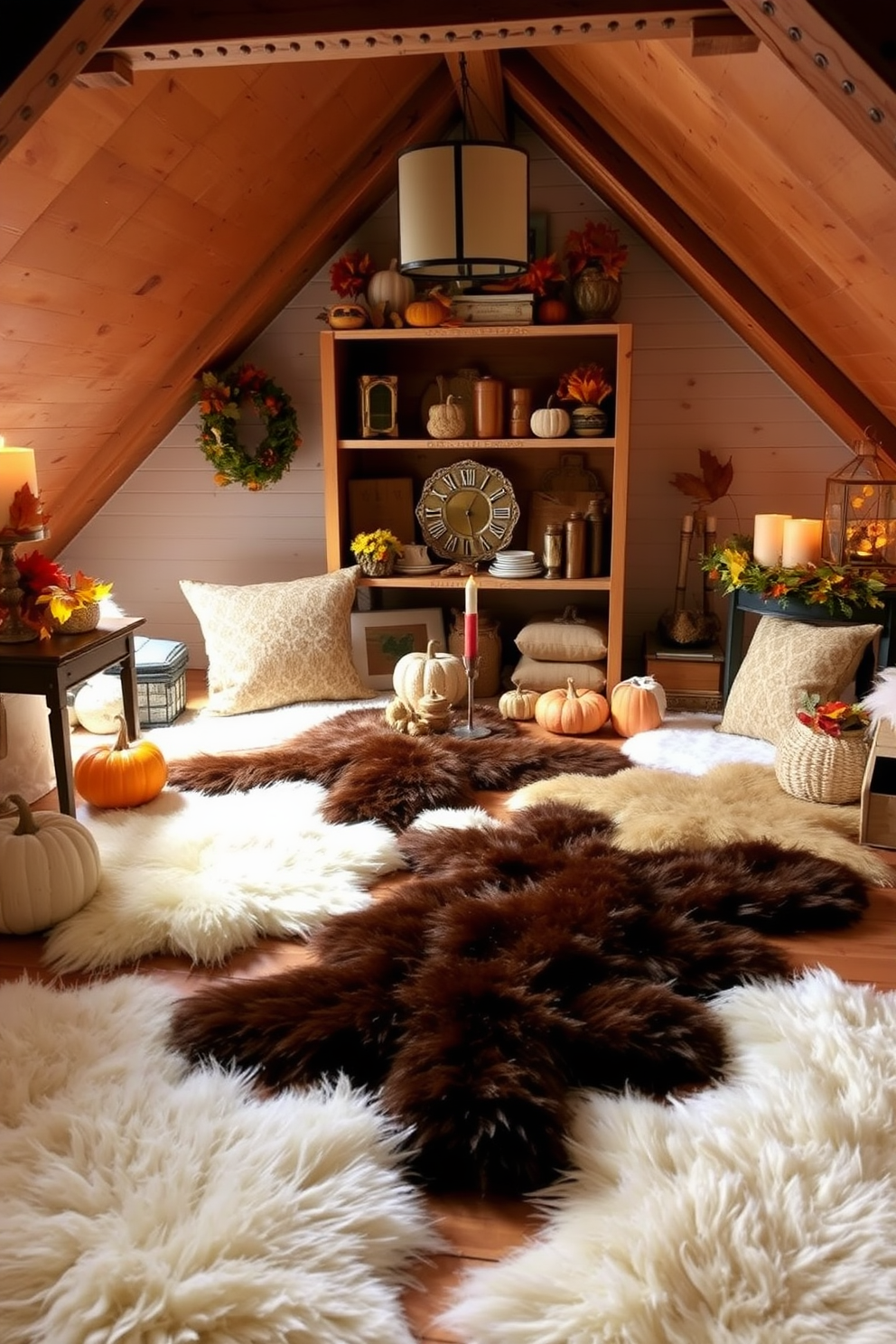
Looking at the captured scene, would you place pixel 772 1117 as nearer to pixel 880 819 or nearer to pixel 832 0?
pixel 880 819

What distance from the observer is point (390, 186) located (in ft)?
12.7

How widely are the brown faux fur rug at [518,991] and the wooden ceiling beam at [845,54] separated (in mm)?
1409

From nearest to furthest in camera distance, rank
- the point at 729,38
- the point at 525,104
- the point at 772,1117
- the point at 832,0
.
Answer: the point at 772,1117 < the point at 832,0 < the point at 729,38 < the point at 525,104

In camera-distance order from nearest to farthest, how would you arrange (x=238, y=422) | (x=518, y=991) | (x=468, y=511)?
(x=518, y=991) < (x=468, y=511) < (x=238, y=422)

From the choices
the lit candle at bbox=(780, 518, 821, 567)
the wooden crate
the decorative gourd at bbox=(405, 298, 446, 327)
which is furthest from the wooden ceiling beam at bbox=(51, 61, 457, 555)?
the wooden crate

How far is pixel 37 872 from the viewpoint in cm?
220

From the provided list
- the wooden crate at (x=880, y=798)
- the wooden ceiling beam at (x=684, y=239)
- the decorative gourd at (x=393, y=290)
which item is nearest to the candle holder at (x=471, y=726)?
the wooden crate at (x=880, y=798)

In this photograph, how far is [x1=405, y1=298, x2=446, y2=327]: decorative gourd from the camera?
11.7 feet

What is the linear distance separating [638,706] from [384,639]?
3.23ft

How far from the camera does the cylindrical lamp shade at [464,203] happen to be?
2.60m

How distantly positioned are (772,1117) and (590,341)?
2976mm

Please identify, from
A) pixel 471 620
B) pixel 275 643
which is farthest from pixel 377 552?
pixel 471 620

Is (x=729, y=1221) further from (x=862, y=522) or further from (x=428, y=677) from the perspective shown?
(x=862, y=522)

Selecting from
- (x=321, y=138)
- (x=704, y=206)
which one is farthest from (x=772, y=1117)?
(x=321, y=138)
